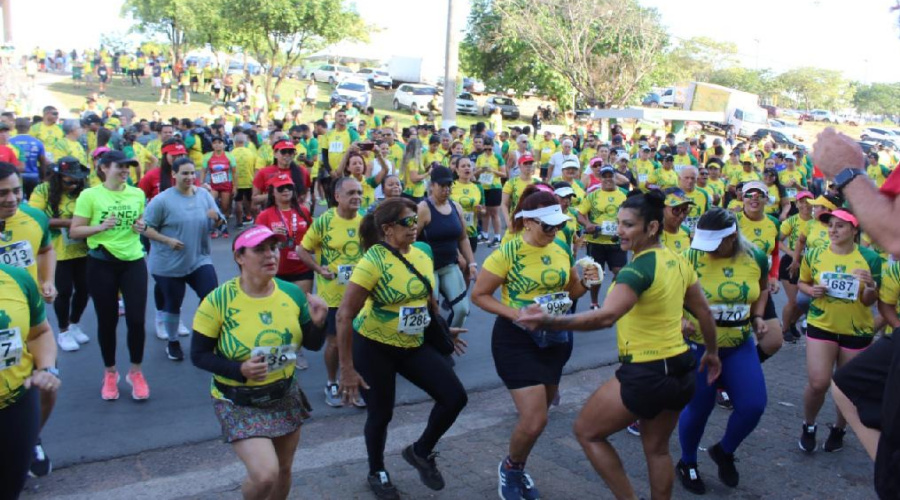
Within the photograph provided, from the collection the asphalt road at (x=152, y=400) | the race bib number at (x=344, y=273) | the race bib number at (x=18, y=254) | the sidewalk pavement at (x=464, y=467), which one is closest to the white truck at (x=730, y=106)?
the asphalt road at (x=152, y=400)

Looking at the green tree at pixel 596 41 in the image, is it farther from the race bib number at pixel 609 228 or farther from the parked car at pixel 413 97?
the race bib number at pixel 609 228

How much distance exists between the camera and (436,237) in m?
7.57

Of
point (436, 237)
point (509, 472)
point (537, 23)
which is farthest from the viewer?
point (537, 23)

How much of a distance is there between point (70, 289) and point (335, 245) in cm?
289

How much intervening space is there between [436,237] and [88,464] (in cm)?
361

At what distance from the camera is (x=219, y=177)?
14.0 meters

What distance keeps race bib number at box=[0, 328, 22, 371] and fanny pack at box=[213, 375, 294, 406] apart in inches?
37.1

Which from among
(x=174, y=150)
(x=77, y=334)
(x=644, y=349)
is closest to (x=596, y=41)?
(x=174, y=150)

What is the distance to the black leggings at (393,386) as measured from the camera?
4.96 m

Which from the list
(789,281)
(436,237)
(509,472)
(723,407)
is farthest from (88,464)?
(789,281)

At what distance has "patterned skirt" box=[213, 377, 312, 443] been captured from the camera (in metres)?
3.92

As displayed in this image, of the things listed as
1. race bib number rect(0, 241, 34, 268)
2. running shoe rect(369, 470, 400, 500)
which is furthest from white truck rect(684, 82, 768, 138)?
race bib number rect(0, 241, 34, 268)

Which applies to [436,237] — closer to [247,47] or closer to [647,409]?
[647,409]

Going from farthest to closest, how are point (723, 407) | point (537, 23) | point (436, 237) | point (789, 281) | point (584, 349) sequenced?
1. point (537, 23)
2. point (789, 281)
3. point (584, 349)
4. point (436, 237)
5. point (723, 407)
